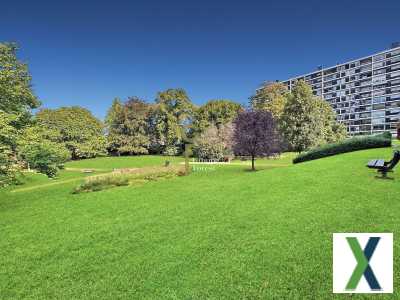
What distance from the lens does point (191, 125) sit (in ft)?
222

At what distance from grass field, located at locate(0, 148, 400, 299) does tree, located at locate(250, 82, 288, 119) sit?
4642 centimetres

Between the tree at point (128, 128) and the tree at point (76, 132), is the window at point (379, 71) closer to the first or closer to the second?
the tree at point (128, 128)

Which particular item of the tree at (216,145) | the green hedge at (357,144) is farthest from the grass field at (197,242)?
the tree at (216,145)

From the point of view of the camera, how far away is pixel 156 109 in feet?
219

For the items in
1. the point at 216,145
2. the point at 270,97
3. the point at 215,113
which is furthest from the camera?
the point at 215,113

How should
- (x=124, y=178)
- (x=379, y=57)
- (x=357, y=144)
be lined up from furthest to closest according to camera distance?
(x=379, y=57), (x=357, y=144), (x=124, y=178)

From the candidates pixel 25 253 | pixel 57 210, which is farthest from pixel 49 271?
pixel 57 210

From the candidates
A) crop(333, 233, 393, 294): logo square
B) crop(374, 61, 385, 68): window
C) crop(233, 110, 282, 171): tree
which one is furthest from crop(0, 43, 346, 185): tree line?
crop(374, 61, 385, 68): window

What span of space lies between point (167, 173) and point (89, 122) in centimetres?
5067

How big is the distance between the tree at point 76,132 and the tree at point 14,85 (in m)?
41.8

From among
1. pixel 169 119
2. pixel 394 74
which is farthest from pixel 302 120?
pixel 394 74

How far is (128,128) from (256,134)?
46271mm

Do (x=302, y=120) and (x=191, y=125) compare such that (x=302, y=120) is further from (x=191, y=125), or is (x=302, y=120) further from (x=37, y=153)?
(x=37, y=153)

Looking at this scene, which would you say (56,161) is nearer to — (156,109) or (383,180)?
(383,180)
